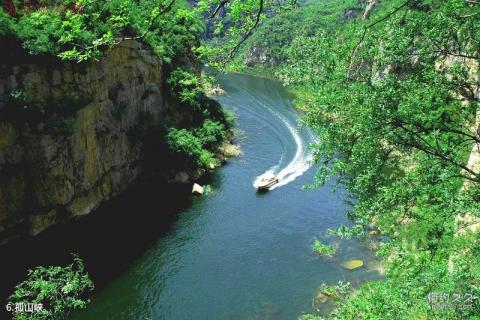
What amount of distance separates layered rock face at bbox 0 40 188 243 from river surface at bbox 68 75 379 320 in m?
5.10

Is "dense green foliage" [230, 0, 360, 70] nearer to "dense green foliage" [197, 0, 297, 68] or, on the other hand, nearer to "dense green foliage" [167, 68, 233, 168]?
"dense green foliage" [167, 68, 233, 168]

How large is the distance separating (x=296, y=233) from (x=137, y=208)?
10.9 meters

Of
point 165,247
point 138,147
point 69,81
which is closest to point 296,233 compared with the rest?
point 165,247

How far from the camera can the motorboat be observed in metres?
34.1

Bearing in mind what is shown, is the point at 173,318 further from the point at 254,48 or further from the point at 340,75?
the point at 254,48

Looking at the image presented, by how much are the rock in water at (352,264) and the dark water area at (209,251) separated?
0.34 m

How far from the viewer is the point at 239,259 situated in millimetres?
24781

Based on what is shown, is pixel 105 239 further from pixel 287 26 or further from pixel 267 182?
pixel 287 26

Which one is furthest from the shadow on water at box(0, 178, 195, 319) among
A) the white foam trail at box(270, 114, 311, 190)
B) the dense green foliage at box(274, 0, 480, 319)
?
the dense green foliage at box(274, 0, 480, 319)

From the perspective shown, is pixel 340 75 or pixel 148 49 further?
pixel 148 49

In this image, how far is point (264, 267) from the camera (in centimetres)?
2416

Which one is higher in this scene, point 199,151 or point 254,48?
point 254,48

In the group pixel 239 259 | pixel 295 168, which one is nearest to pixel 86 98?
pixel 239 259

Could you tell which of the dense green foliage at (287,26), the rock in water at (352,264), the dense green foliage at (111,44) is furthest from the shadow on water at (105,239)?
the dense green foliage at (287,26)
